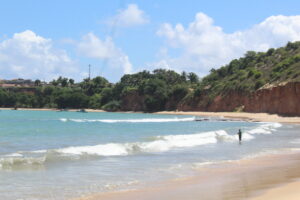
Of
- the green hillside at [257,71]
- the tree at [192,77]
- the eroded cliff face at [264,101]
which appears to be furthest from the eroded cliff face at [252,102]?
the tree at [192,77]

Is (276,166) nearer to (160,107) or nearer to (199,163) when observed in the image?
(199,163)

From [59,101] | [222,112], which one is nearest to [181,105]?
[222,112]

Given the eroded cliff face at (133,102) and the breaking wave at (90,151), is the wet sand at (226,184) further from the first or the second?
the eroded cliff face at (133,102)

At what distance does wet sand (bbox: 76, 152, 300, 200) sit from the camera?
37.1ft

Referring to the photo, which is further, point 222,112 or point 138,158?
point 222,112

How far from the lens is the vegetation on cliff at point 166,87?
84.1m

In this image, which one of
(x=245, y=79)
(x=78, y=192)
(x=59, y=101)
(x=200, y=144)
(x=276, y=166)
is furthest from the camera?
(x=59, y=101)

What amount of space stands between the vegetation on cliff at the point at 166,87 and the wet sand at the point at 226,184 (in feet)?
174

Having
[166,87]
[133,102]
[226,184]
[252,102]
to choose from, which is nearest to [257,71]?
[252,102]

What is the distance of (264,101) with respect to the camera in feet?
238

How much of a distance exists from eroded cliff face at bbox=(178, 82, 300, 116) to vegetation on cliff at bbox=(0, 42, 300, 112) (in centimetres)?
142

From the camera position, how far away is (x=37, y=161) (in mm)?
17625

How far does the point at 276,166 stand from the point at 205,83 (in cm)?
9053

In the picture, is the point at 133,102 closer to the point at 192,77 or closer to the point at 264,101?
the point at 192,77
